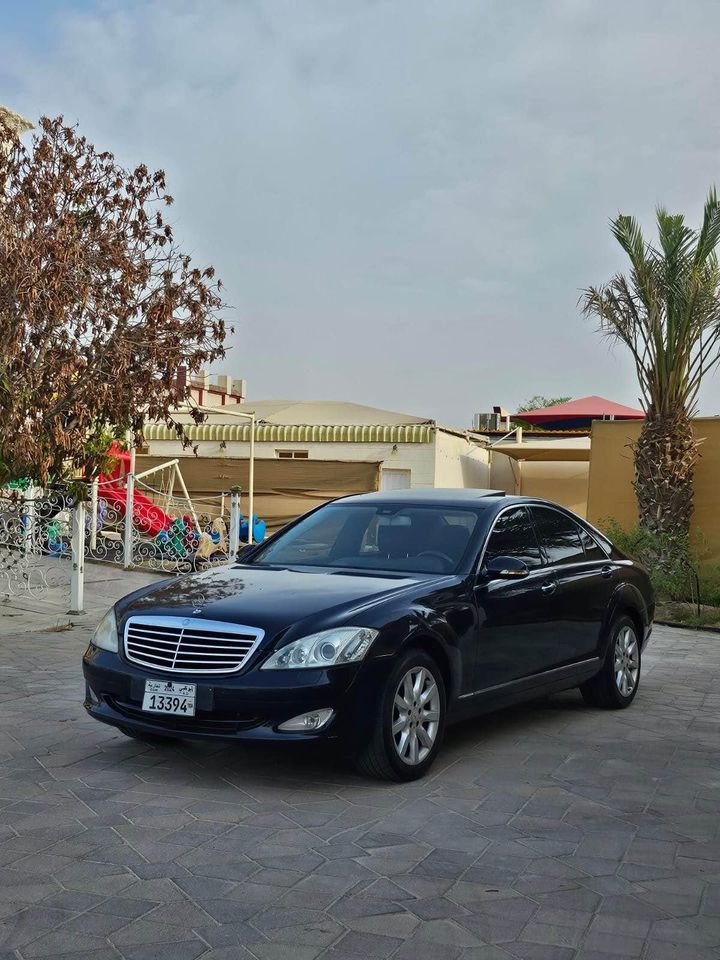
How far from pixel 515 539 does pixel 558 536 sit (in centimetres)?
68

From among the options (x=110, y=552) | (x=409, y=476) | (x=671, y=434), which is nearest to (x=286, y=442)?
(x=409, y=476)

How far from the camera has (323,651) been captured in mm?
5512

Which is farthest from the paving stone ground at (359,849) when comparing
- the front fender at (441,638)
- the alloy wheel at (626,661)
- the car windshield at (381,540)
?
the car windshield at (381,540)

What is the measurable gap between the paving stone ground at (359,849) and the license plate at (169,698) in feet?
1.26

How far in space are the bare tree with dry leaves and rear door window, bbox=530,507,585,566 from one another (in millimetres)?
4480

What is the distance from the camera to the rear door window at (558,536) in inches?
296

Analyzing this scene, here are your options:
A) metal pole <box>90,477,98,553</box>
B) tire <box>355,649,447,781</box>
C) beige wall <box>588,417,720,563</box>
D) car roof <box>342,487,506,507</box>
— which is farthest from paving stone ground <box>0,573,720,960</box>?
beige wall <box>588,417,720,563</box>

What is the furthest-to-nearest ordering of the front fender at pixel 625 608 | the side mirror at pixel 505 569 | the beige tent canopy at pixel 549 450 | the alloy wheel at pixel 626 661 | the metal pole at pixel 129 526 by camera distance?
the beige tent canopy at pixel 549 450, the metal pole at pixel 129 526, the alloy wheel at pixel 626 661, the front fender at pixel 625 608, the side mirror at pixel 505 569

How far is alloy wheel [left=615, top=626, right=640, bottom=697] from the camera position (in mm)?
8039

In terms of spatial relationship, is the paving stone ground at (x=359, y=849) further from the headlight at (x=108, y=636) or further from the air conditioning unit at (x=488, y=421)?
the air conditioning unit at (x=488, y=421)

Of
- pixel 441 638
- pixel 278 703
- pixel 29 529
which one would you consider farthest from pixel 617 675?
pixel 29 529

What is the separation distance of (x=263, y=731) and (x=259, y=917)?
160 centimetres

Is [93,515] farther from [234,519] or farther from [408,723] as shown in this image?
[408,723]

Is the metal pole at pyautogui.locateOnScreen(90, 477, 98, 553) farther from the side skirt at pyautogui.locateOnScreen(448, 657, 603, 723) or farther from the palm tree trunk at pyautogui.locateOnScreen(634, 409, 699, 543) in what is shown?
the side skirt at pyautogui.locateOnScreen(448, 657, 603, 723)
